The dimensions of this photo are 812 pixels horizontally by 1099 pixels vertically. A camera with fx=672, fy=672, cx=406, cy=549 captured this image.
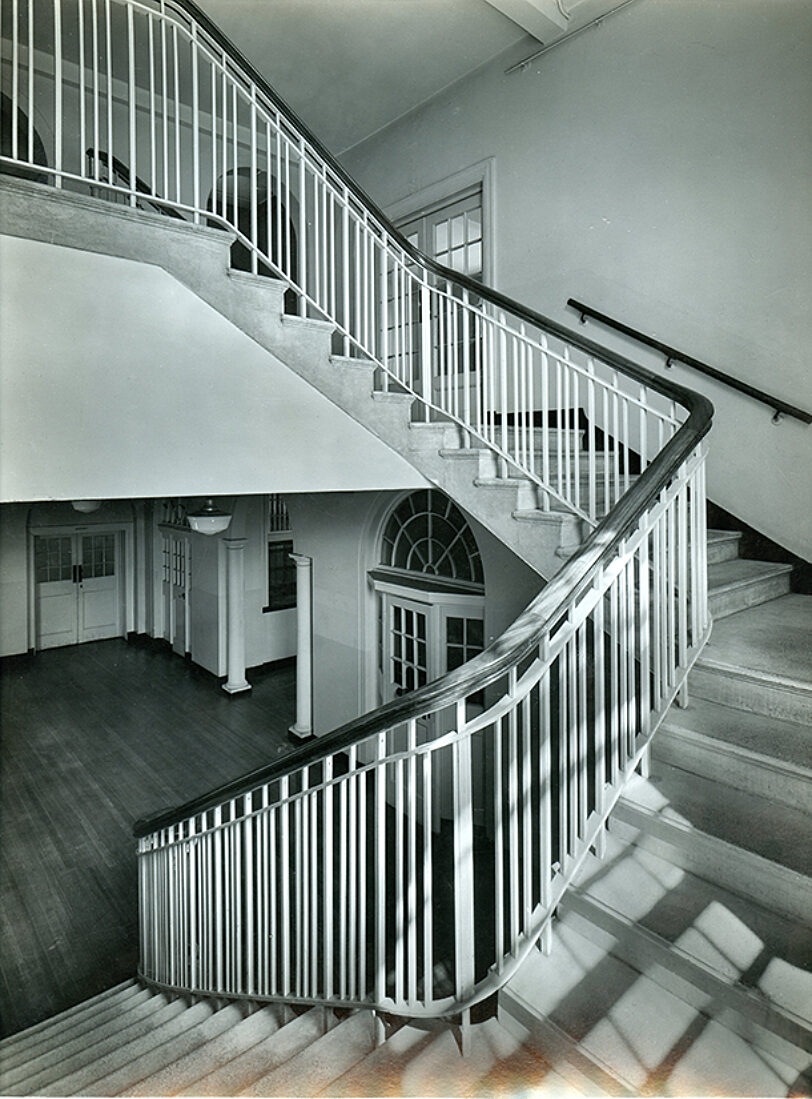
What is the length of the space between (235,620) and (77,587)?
3.99 m

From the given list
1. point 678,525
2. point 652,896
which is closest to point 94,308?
point 678,525

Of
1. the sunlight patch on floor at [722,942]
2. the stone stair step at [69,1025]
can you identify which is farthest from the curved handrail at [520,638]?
the stone stair step at [69,1025]

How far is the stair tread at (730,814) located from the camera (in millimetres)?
1820

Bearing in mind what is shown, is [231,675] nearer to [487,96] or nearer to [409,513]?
[409,513]

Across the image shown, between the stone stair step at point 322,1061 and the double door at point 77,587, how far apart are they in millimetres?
10020

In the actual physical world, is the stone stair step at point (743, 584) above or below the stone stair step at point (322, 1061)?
above

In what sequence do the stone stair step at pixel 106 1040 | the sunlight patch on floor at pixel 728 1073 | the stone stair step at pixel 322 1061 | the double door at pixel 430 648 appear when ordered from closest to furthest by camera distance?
the sunlight patch on floor at pixel 728 1073
the stone stair step at pixel 322 1061
the stone stair step at pixel 106 1040
the double door at pixel 430 648

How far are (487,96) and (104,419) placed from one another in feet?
15.8

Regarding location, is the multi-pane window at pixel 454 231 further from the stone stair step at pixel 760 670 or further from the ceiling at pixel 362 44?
the stone stair step at pixel 760 670

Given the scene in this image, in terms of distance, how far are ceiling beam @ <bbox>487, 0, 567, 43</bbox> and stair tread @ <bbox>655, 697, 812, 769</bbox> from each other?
477 centimetres

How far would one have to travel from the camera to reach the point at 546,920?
1825mm

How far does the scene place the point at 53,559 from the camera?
10602 millimetres

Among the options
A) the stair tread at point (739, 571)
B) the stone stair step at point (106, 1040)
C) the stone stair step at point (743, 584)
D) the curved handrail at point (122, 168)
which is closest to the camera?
the stone stair step at point (106, 1040)

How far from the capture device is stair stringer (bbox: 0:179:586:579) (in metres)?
2.46
